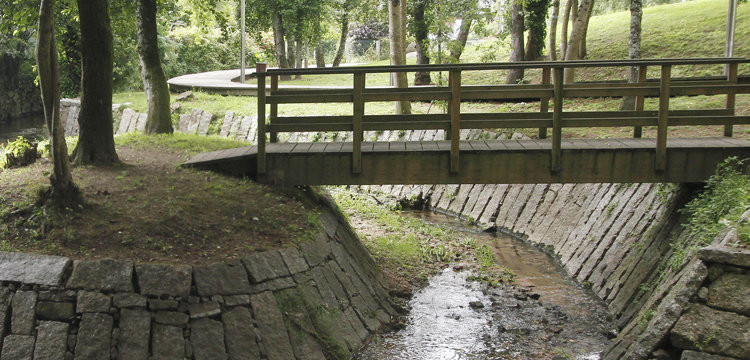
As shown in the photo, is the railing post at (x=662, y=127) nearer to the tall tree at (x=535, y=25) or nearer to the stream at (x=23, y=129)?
the tall tree at (x=535, y=25)

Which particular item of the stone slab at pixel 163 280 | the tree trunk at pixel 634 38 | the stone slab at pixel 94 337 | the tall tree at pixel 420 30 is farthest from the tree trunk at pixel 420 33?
the stone slab at pixel 94 337

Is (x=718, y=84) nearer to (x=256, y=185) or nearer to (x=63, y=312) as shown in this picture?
(x=256, y=185)

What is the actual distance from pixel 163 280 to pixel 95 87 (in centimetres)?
497

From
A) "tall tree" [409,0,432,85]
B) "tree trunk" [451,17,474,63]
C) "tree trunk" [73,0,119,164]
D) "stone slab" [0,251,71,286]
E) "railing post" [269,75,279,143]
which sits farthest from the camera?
"tall tree" [409,0,432,85]

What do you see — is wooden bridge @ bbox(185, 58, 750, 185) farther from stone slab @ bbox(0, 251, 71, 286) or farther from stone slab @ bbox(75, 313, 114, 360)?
stone slab @ bbox(75, 313, 114, 360)

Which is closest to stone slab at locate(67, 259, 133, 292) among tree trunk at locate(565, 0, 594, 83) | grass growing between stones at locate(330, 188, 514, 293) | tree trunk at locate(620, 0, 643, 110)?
grass growing between stones at locate(330, 188, 514, 293)

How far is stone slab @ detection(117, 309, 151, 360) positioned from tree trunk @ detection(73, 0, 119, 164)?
442cm

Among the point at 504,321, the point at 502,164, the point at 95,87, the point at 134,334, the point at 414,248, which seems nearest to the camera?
the point at 134,334

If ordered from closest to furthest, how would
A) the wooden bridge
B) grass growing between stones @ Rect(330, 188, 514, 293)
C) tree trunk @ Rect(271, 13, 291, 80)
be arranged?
1. the wooden bridge
2. grass growing between stones @ Rect(330, 188, 514, 293)
3. tree trunk @ Rect(271, 13, 291, 80)

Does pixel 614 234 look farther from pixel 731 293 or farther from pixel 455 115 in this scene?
pixel 731 293

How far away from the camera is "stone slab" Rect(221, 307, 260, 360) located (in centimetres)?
753

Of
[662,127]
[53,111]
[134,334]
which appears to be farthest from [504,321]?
[53,111]

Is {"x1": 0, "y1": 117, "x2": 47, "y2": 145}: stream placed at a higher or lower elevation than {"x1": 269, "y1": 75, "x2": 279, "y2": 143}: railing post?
lower

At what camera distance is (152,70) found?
1498 cm
